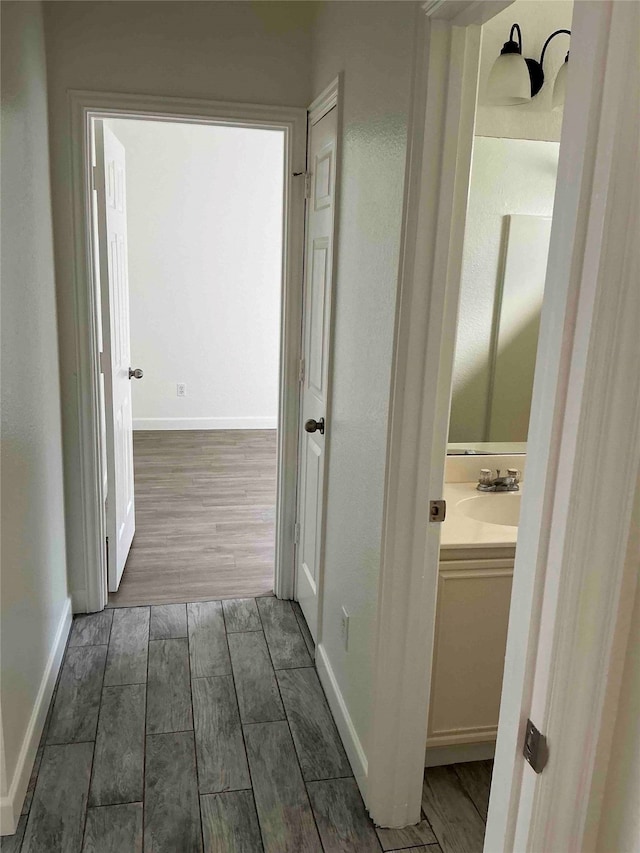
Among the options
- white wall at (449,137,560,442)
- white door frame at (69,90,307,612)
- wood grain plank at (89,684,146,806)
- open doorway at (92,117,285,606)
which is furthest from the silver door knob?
open doorway at (92,117,285,606)

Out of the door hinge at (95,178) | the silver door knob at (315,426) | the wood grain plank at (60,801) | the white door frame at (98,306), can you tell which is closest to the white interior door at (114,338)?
the door hinge at (95,178)

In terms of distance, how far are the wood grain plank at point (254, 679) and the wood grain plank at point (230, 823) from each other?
369 mm

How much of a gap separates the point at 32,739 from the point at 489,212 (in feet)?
7.48

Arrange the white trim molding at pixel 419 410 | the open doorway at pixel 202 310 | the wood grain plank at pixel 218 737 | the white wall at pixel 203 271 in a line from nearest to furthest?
the white trim molding at pixel 419 410
the wood grain plank at pixel 218 737
the open doorway at pixel 202 310
the white wall at pixel 203 271

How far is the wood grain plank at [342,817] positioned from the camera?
1.96 meters

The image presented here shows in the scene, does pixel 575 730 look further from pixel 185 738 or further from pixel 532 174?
pixel 532 174

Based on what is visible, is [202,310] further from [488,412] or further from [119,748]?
[119,748]

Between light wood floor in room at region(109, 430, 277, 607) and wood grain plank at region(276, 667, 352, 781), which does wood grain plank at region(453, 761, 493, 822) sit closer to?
wood grain plank at region(276, 667, 352, 781)

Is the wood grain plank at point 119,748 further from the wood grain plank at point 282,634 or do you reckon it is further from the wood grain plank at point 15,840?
the wood grain plank at point 282,634

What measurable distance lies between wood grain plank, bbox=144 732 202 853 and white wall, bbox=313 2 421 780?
0.53m

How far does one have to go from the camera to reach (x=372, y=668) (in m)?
2.04

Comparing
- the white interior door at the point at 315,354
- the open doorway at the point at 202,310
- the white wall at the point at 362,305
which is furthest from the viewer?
the open doorway at the point at 202,310

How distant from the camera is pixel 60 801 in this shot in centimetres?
207

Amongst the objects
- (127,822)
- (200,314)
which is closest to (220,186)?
(200,314)
